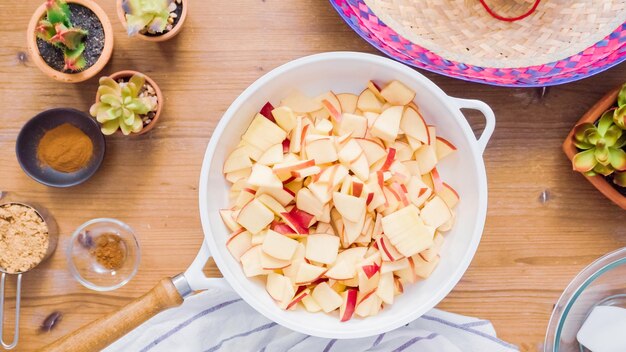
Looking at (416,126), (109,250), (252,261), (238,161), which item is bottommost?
(109,250)

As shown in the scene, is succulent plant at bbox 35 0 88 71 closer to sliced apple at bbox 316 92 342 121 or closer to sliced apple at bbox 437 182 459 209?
sliced apple at bbox 316 92 342 121

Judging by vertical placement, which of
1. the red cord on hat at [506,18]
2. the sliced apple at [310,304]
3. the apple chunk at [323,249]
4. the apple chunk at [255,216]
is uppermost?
the red cord on hat at [506,18]

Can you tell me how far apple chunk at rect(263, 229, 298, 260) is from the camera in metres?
1.10

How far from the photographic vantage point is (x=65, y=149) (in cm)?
119

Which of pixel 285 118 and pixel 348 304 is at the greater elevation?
pixel 285 118

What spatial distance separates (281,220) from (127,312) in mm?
299

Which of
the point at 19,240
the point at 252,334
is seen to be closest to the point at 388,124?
the point at 252,334

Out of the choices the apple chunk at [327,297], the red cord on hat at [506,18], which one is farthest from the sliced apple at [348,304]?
the red cord on hat at [506,18]

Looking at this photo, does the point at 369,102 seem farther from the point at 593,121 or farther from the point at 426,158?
the point at 593,121

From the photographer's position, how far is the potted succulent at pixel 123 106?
1.12m

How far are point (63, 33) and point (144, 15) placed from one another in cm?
14

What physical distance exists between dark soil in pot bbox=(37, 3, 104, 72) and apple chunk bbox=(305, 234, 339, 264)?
511 mm

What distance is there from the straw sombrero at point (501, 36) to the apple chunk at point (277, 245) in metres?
0.37

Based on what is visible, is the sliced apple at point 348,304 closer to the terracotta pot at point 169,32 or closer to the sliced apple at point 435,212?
the sliced apple at point 435,212
